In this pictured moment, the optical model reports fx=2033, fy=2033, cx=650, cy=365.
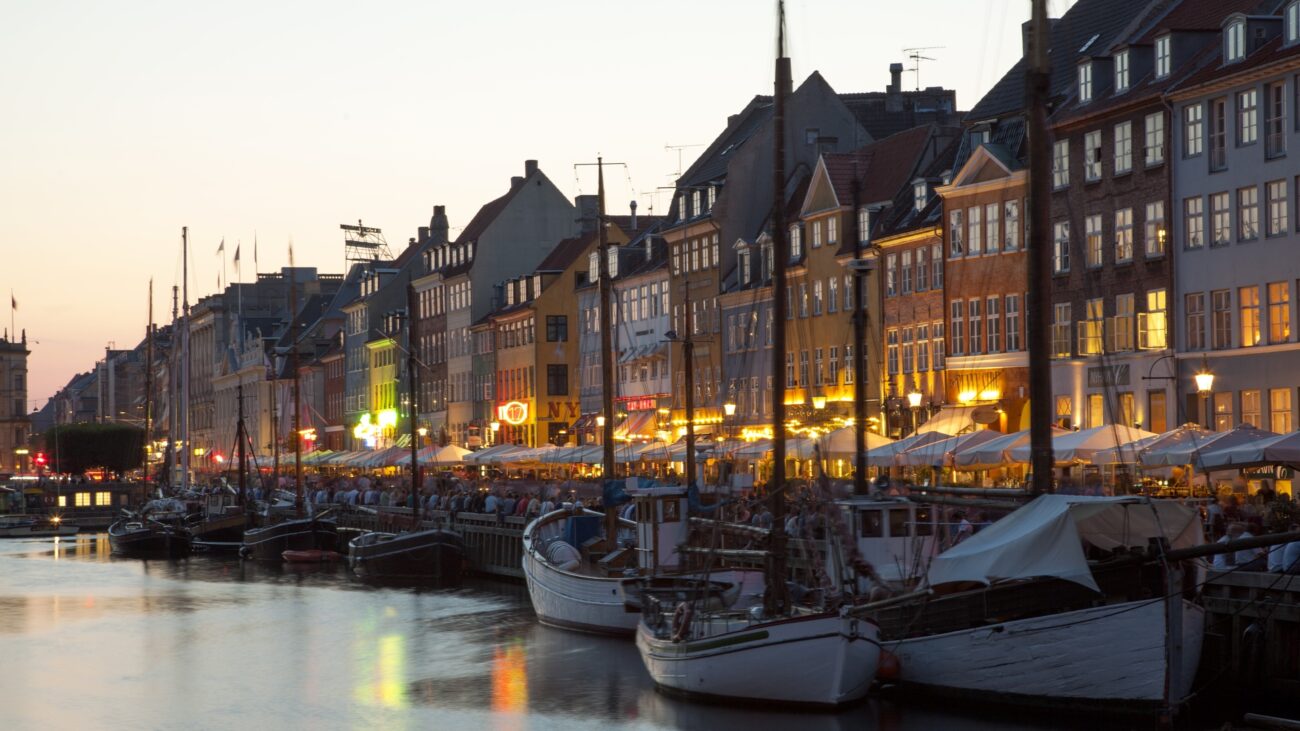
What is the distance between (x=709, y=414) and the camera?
8531 centimetres

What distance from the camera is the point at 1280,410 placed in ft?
173

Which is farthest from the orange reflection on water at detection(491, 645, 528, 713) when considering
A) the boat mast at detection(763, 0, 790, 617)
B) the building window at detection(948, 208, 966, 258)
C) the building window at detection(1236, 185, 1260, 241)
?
the building window at detection(948, 208, 966, 258)

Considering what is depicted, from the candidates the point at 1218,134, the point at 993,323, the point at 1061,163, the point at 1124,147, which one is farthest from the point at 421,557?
the point at 1218,134

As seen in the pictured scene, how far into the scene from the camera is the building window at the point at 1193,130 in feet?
Answer: 181

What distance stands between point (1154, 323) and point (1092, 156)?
19.1 feet

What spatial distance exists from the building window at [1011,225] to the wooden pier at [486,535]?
56.7ft

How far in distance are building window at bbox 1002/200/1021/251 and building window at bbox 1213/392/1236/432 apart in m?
9.90

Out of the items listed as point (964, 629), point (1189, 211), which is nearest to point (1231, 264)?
point (1189, 211)

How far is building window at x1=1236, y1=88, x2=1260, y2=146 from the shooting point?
53.0 metres

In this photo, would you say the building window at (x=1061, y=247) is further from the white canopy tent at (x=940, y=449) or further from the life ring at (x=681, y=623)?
the life ring at (x=681, y=623)

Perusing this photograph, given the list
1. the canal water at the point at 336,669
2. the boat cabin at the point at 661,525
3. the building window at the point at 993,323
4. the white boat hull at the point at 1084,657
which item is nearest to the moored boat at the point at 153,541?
the canal water at the point at 336,669

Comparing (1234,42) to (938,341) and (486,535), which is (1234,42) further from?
(486,535)

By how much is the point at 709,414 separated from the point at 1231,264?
1328 inches

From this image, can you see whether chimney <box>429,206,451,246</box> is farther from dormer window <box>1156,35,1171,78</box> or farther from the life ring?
the life ring
